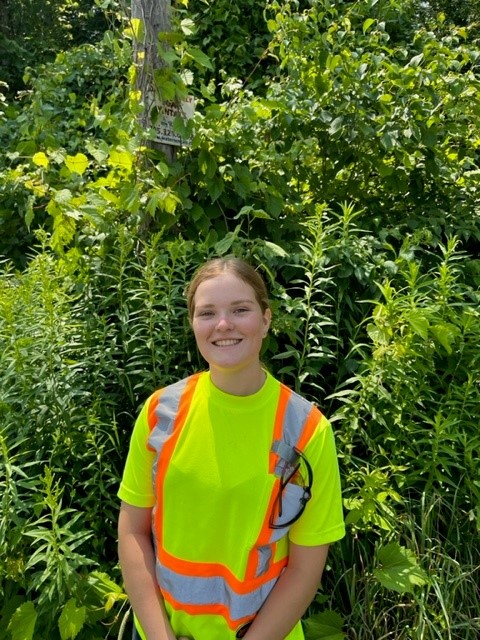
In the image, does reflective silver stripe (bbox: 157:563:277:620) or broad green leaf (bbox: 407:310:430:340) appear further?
broad green leaf (bbox: 407:310:430:340)

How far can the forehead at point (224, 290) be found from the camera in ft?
5.02

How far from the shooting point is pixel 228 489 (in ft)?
4.85

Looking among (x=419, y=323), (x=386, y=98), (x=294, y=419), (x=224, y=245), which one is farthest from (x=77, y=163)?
(x=294, y=419)

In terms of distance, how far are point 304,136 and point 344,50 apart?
0.55 metres

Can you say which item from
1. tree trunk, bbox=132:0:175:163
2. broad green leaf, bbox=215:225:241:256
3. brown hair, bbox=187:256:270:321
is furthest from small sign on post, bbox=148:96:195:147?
brown hair, bbox=187:256:270:321

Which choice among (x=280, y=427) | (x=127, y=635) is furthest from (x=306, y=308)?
(x=127, y=635)

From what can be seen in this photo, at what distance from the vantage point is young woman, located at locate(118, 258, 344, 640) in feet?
4.91

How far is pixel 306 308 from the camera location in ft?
8.79

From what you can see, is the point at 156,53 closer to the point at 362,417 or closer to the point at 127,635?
the point at 362,417

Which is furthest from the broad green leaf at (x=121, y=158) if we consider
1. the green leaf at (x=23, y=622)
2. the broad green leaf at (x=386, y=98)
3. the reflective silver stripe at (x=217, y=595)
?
the reflective silver stripe at (x=217, y=595)

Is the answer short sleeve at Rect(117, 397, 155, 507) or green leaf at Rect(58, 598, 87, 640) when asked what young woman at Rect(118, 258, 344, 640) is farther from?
green leaf at Rect(58, 598, 87, 640)

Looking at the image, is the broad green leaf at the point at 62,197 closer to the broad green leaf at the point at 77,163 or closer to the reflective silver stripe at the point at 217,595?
the broad green leaf at the point at 77,163

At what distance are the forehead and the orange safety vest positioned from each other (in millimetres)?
259

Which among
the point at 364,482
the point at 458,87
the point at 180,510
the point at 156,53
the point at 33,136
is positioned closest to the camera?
the point at 180,510
